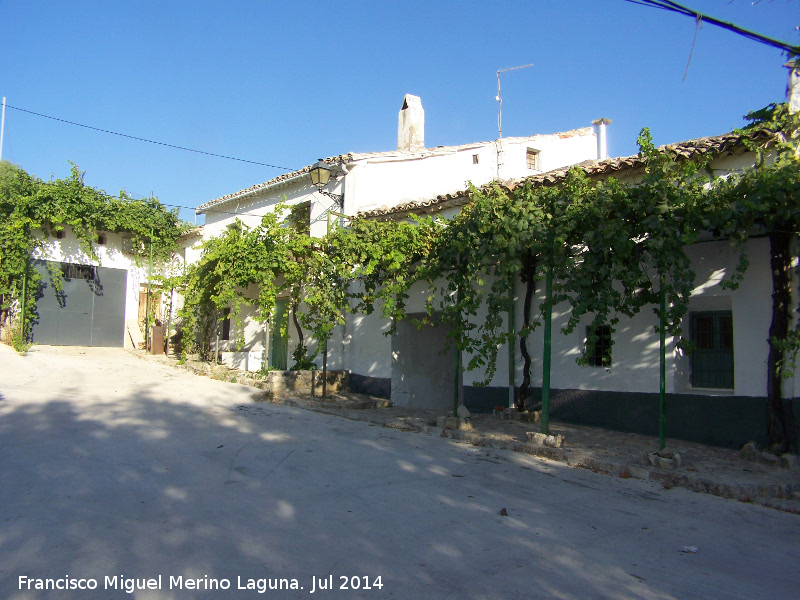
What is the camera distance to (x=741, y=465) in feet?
25.1

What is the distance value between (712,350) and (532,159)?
13.5m

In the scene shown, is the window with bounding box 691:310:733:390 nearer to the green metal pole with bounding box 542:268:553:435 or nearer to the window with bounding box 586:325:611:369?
the window with bounding box 586:325:611:369

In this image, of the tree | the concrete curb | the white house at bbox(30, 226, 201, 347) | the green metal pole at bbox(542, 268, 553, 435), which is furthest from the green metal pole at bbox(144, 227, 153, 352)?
the green metal pole at bbox(542, 268, 553, 435)

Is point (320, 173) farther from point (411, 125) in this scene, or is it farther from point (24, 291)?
point (24, 291)

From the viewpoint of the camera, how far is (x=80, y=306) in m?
19.0

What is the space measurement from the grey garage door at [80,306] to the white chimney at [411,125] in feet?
34.2

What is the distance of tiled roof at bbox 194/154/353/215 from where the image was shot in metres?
15.6

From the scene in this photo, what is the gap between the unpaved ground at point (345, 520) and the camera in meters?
3.96

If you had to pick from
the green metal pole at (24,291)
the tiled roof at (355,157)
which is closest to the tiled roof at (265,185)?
the tiled roof at (355,157)

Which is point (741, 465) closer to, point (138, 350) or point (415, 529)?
point (415, 529)

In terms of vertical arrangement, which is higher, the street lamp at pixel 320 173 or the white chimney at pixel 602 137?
the white chimney at pixel 602 137

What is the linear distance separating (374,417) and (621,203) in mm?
6051

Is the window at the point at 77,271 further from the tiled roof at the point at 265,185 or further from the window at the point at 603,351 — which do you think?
the window at the point at 603,351

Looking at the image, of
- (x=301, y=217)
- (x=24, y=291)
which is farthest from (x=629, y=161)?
(x=24, y=291)
